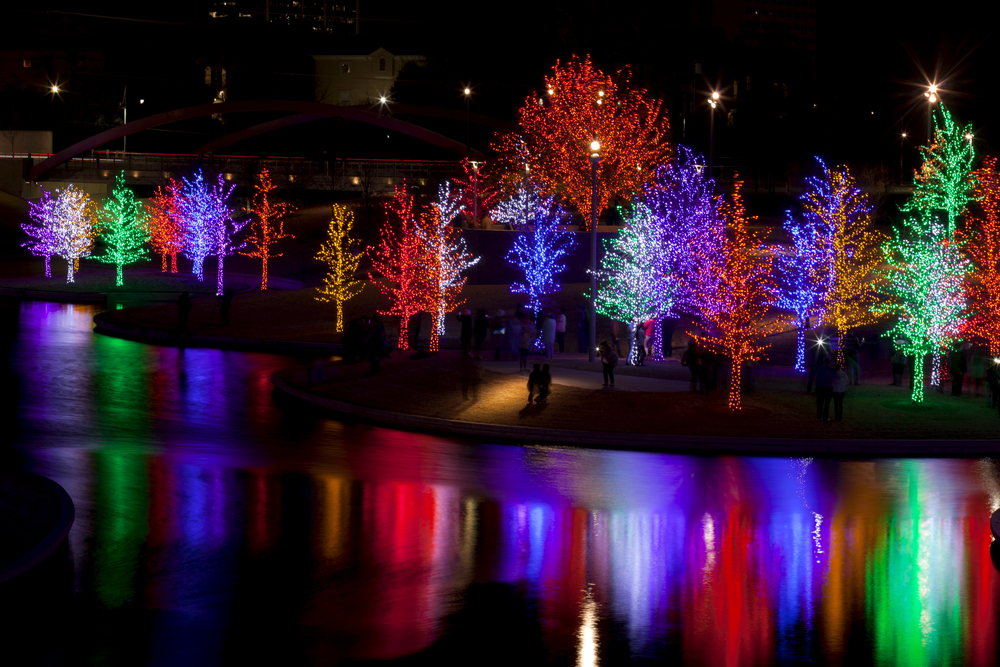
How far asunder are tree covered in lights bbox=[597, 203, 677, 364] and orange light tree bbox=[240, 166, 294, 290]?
76.8ft

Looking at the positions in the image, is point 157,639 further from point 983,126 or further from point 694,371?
point 983,126

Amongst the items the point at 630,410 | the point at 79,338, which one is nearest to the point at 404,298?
the point at 79,338

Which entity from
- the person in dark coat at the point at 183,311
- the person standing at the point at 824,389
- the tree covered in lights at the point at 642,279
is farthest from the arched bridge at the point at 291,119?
the person standing at the point at 824,389

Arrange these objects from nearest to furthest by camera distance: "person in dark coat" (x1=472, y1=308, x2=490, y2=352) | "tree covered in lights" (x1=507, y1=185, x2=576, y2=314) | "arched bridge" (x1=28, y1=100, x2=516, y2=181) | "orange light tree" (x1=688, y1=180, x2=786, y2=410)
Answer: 1. "orange light tree" (x1=688, y1=180, x2=786, y2=410)
2. "person in dark coat" (x1=472, y1=308, x2=490, y2=352)
3. "tree covered in lights" (x1=507, y1=185, x2=576, y2=314)
4. "arched bridge" (x1=28, y1=100, x2=516, y2=181)

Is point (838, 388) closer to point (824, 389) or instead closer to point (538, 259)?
point (824, 389)

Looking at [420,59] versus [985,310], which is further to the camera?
[420,59]

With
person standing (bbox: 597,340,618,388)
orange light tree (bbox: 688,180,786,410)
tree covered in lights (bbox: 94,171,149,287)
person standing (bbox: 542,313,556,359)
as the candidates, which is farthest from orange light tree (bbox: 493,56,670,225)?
person standing (bbox: 597,340,618,388)

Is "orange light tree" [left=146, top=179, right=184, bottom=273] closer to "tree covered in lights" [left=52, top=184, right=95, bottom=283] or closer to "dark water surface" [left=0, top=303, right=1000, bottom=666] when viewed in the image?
"tree covered in lights" [left=52, top=184, right=95, bottom=283]

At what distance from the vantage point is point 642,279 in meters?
31.0

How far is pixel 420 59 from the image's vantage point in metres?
108

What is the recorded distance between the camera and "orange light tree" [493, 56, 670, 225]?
45.7m

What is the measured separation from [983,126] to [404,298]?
4762 cm

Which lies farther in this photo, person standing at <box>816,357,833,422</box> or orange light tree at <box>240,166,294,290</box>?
orange light tree at <box>240,166,294,290</box>

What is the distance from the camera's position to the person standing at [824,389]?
20.3 meters
